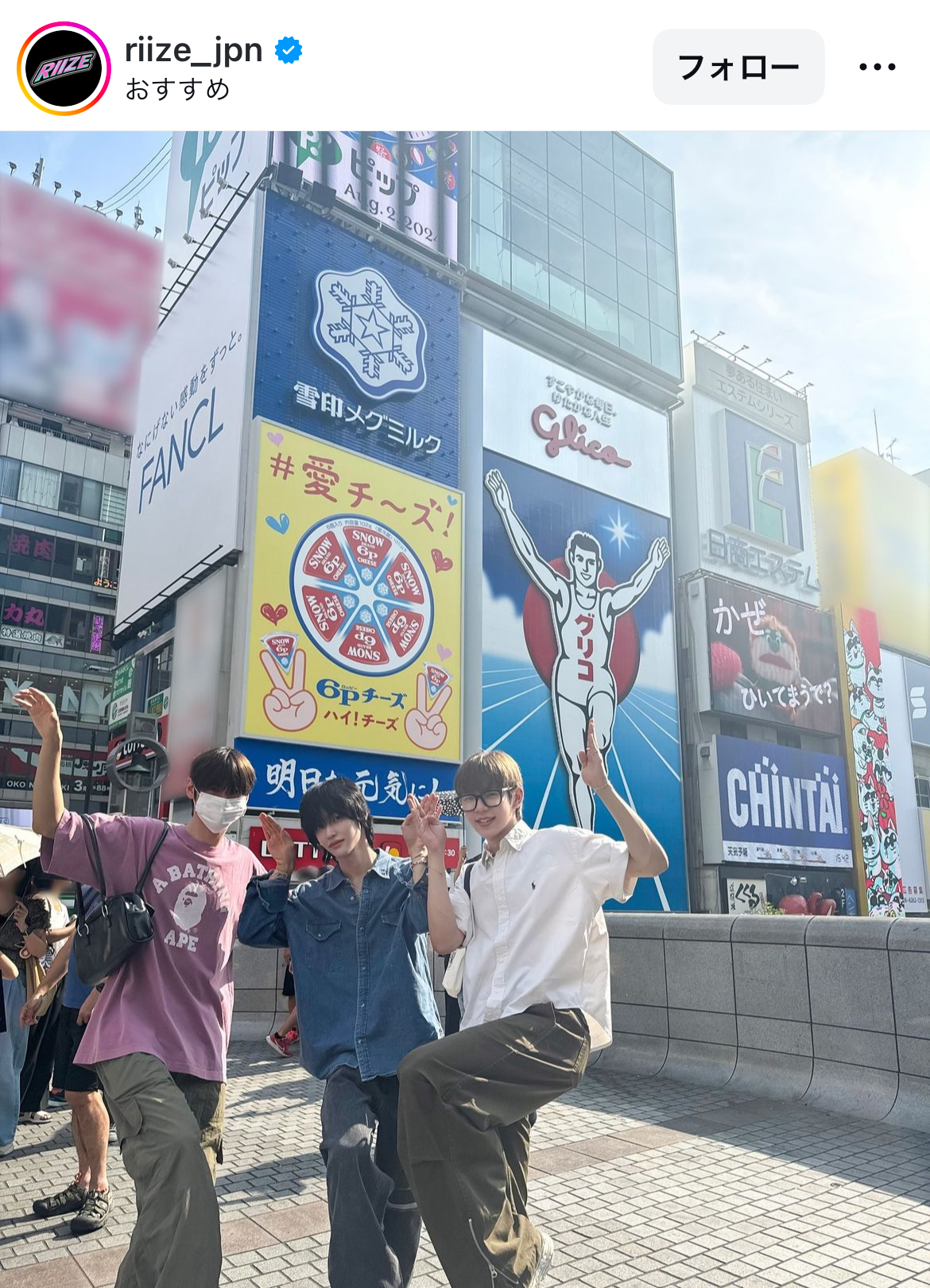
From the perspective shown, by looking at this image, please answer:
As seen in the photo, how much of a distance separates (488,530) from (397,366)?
421 centimetres

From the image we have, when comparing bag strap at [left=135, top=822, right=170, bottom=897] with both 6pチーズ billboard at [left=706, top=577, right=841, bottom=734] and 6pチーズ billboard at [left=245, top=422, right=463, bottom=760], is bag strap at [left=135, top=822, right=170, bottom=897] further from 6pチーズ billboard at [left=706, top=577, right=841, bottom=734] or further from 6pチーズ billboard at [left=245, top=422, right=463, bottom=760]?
6pチーズ billboard at [left=706, top=577, right=841, bottom=734]

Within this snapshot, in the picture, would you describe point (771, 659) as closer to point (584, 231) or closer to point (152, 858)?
point (584, 231)

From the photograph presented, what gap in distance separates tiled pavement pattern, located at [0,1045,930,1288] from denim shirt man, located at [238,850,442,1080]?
2.57ft

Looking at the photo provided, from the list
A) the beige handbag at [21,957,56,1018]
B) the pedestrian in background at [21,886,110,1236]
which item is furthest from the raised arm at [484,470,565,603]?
the pedestrian in background at [21,886,110,1236]

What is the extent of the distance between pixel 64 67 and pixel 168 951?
9.30 feet

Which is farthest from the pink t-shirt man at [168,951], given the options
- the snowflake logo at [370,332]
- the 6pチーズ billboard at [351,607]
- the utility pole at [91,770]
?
the utility pole at [91,770]

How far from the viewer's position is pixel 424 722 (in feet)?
63.1

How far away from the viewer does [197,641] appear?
18.5m

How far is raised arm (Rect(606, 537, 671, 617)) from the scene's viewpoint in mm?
24844

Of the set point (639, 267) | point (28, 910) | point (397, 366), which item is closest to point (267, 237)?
point (397, 366)

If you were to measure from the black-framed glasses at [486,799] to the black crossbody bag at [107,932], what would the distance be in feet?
3.37

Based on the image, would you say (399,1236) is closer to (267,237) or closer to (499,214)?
(267,237)

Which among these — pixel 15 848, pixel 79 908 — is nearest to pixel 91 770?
pixel 15 848

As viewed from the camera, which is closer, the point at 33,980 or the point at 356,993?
the point at 356,993
